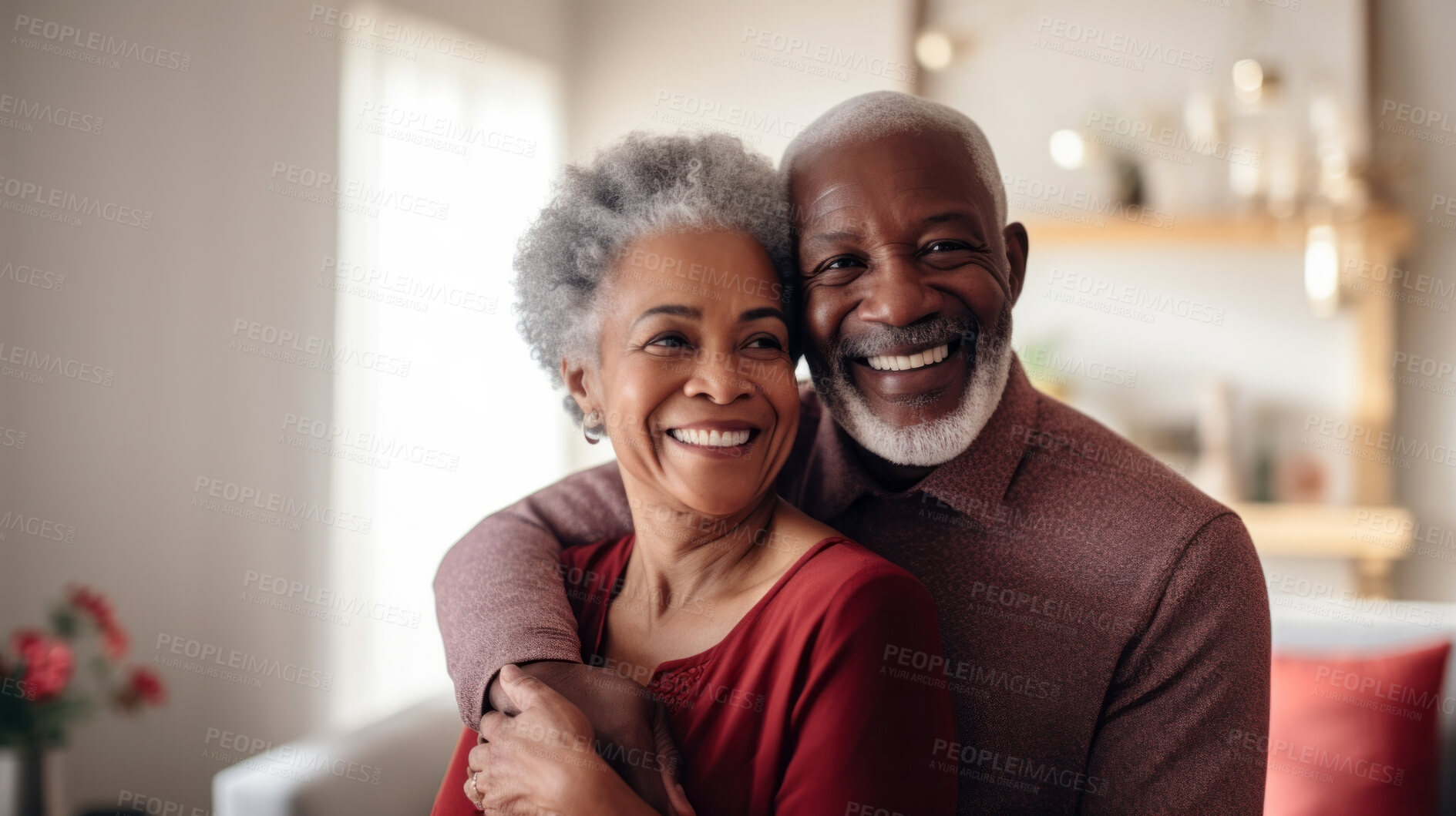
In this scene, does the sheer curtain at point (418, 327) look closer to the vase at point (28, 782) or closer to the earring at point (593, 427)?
the vase at point (28, 782)

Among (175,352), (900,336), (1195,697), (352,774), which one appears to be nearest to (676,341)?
(900,336)

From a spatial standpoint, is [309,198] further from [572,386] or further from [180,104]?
[572,386]

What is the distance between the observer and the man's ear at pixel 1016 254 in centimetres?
145

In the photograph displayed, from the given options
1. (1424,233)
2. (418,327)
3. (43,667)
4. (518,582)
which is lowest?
(43,667)

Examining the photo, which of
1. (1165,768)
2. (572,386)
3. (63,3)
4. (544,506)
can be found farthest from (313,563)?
(1165,768)

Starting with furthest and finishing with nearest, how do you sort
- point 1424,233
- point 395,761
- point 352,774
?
1. point 1424,233
2. point 395,761
3. point 352,774

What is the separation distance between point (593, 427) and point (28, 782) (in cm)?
161

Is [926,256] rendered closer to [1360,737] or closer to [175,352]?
[1360,737]

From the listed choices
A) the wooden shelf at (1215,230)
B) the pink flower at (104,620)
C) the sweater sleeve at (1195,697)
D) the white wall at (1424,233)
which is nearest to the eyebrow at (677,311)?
the sweater sleeve at (1195,697)

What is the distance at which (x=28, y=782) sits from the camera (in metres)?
2.08

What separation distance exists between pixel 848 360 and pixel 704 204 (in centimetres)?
27

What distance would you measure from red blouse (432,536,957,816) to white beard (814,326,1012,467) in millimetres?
204

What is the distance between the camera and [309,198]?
9.64 ft

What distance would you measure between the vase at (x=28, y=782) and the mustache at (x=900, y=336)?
6.10ft
